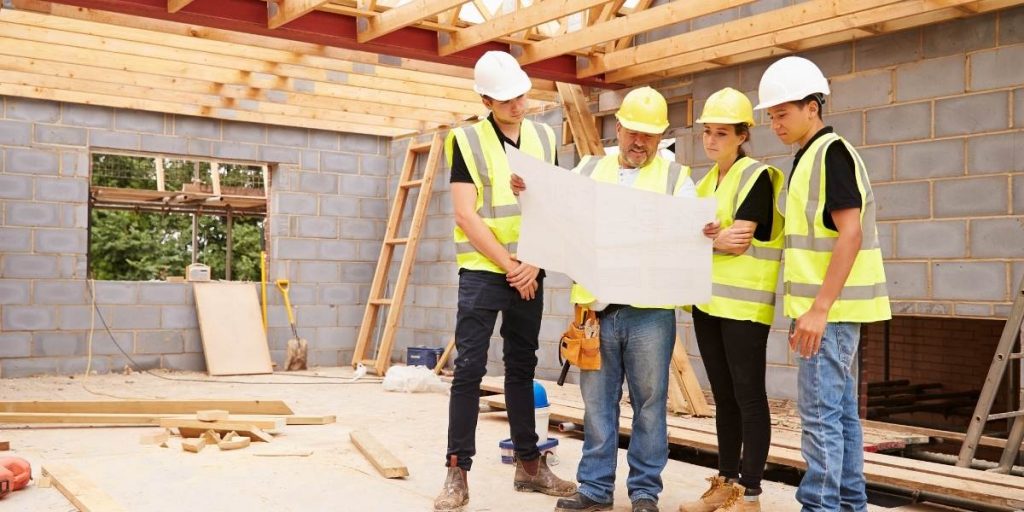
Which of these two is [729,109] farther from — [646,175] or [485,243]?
[485,243]

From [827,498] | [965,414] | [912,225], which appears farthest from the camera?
[965,414]

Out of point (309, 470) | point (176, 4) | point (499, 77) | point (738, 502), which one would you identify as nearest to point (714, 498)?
point (738, 502)

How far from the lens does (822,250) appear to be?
8.47 ft

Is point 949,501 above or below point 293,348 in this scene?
below

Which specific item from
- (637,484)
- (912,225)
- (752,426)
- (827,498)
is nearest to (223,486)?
(637,484)

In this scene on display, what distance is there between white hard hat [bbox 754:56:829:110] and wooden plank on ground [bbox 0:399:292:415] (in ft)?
11.8

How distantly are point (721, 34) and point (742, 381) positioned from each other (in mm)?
3053

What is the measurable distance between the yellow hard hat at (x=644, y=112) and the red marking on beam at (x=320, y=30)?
309cm

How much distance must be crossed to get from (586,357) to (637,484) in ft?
1.40

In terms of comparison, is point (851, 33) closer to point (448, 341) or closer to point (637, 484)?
point (637, 484)

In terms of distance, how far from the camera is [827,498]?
100 inches

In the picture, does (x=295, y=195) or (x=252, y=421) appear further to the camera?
(x=295, y=195)

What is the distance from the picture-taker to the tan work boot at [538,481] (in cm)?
336

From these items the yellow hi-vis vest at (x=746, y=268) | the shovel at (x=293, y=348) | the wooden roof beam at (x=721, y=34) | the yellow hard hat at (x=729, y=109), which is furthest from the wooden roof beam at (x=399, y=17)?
the shovel at (x=293, y=348)
